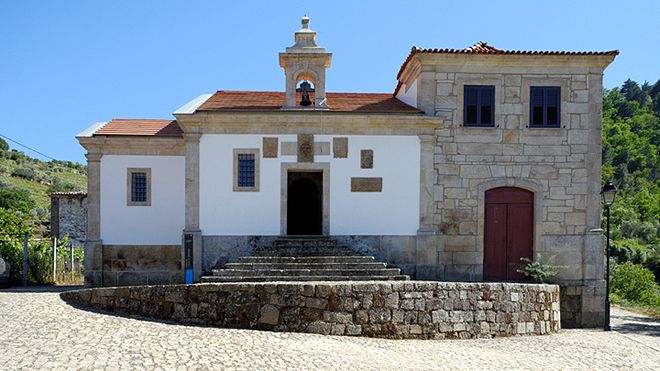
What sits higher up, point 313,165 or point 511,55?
point 511,55

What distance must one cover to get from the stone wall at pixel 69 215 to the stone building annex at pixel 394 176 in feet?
49.7

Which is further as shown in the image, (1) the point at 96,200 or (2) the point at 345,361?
(1) the point at 96,200

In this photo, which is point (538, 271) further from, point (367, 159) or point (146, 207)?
point (146, 207)

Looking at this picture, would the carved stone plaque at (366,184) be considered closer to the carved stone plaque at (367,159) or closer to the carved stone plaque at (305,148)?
the carved stone plaque at (367,159)

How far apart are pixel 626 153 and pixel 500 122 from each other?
4888cm

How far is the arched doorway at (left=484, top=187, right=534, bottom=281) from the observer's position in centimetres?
1426

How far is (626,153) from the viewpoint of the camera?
183 feet

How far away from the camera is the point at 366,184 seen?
13.9 meters

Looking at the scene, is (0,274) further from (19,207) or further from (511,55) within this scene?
(19,207)

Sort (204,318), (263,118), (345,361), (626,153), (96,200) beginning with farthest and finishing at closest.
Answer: (626,153), (96,200), (263,118), (204,318), (345,361)

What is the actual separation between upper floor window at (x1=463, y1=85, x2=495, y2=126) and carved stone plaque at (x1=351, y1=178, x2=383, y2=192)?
2.84 metres

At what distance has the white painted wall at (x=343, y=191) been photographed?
13688 mm

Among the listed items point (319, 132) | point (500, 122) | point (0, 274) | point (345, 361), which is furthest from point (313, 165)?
point (0, 274)

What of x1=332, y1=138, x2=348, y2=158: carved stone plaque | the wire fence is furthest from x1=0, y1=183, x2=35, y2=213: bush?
x1=332, y1=138, x2=348, y2=158: carved stone plaque
